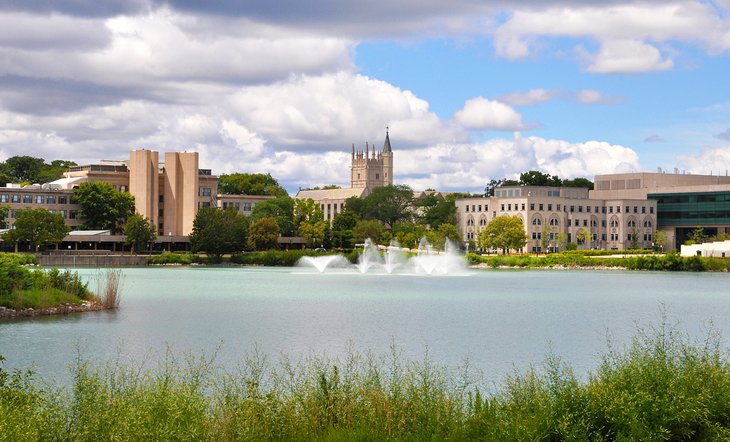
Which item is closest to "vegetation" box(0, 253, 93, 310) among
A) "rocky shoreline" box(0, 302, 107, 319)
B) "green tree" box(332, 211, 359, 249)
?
"rocky shoreline" box(0, 302, 107, 319)

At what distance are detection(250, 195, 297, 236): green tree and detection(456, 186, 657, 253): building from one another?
2972 centimetres

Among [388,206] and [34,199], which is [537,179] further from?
[34,199]

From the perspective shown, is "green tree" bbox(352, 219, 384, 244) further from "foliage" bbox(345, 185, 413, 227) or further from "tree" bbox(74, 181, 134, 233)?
"tree" bbox(74, 181, 134, 233)

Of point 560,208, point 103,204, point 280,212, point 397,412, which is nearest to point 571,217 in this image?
point 560,208

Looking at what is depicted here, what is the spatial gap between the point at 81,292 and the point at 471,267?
79.1 m

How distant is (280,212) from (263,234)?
21.2 m

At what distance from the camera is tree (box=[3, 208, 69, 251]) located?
4855 inches

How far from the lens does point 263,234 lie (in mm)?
139750

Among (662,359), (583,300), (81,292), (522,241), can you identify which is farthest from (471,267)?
(662,359)

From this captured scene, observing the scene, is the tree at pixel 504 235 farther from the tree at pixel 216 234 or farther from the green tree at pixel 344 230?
the tree at pixel 216 234

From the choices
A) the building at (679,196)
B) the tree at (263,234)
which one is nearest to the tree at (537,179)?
the building at (679,196)

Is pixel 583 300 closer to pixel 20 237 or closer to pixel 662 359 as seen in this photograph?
pixel 662 359

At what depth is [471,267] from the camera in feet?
407

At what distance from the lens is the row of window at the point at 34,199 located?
146 meters
